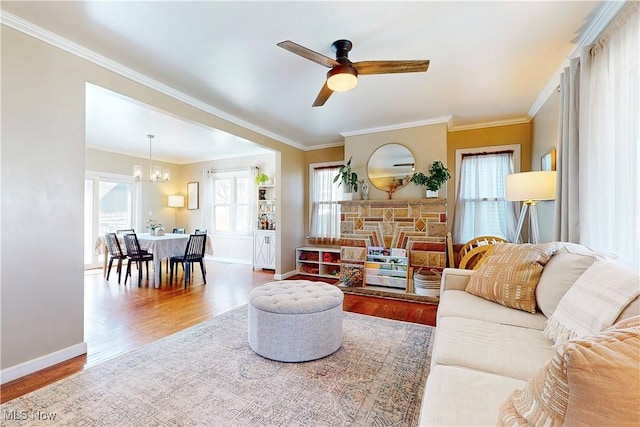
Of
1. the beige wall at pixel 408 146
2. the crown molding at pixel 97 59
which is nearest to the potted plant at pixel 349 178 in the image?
the beige wall at pixel 408 146

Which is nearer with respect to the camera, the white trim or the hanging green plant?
the white trim

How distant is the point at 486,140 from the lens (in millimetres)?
4309

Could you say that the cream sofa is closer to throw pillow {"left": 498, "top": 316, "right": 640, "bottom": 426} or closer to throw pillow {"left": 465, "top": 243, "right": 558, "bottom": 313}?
throw pillow {"left": 465, "top": 243, "right": 558, "bottom": 313}

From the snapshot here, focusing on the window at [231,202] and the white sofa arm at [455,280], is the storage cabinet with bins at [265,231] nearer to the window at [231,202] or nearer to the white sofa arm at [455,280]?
the window at [231,202]

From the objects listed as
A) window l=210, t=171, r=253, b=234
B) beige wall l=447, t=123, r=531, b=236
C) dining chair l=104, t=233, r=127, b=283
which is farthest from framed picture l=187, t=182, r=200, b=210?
beige wall l=447, t=123, r=531, b=236

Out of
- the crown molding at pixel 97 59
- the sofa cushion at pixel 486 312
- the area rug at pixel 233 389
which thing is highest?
the crown molding at pixel 97 59

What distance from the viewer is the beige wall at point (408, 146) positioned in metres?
4.14

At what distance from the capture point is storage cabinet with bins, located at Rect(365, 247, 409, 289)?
4.17 metres

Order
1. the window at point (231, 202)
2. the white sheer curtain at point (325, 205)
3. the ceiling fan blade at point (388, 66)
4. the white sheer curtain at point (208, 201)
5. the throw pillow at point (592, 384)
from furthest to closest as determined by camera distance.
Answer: the white sheer curtain at point (208, 201)
the window at point (231, 202)
the white sheer curtain at point (325, 205)
the ceiling fan blade at point (388, 66)
the throw pillow at point (592, 384)

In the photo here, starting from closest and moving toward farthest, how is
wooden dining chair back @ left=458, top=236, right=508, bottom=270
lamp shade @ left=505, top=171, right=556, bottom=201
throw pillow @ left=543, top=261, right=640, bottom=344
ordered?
throw pillow @ left=543, top=261, right=640, bottom=344
lamp shade @ left=505, top=171, right=556, bottom=201
wooden dining chair back @ left=458, top=236, right=508, bottom=270

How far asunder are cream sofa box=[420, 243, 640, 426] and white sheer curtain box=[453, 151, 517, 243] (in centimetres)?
236

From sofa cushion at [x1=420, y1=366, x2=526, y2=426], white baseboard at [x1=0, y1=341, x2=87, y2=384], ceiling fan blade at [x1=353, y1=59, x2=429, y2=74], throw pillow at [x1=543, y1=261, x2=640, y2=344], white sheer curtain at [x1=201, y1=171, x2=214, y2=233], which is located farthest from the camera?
white sheer curtain at [x1=201, y1=171, x2=214, y2=233]

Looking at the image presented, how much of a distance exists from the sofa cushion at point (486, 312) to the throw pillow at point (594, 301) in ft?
0.77

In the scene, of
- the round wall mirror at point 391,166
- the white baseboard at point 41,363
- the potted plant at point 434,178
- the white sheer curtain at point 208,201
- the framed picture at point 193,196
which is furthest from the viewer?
the framed picture at point 193,196
